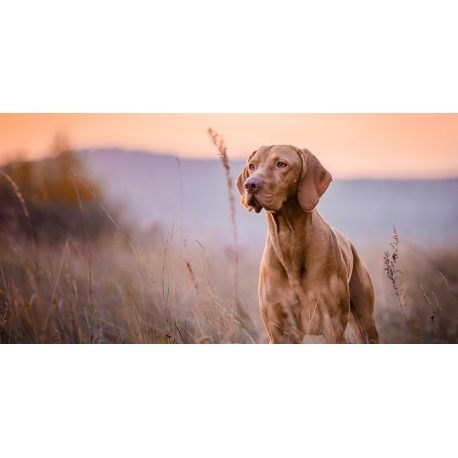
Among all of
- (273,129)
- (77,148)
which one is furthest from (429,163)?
(77,148)

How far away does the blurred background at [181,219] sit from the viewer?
14.8ft

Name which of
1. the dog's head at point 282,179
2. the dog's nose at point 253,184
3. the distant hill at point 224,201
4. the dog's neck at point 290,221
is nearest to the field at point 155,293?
the distant hill at point 224,201

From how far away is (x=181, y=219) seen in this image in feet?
15.0

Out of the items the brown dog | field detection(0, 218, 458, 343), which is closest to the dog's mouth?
the brown dog

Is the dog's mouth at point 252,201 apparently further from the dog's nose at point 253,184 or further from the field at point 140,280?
the field at point 140,280

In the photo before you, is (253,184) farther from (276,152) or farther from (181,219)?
(181,219)

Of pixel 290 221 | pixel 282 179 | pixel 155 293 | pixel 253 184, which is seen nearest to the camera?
pixel 253 184

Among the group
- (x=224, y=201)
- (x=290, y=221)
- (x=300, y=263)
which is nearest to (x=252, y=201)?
(x=290, y=221)

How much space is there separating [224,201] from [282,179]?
754 millimetres

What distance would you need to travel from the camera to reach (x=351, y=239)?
14.9 feet

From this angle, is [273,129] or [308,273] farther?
[273,129]

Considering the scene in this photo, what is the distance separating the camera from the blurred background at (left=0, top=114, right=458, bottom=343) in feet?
14.8
